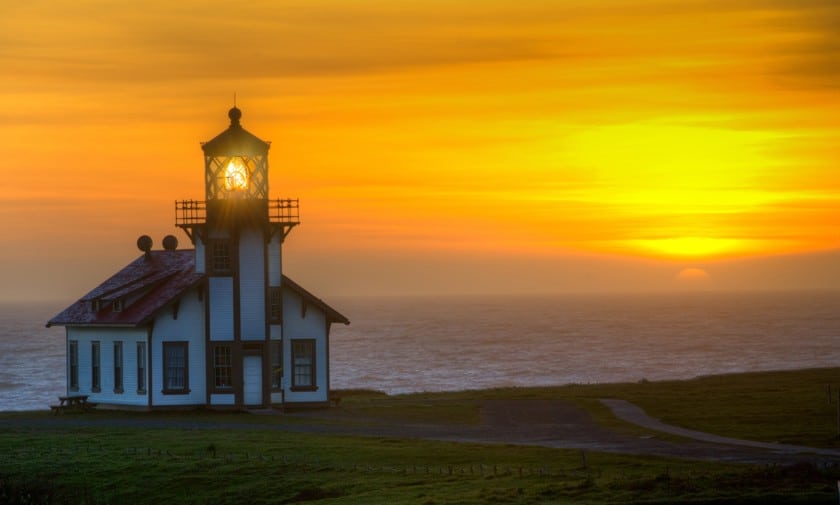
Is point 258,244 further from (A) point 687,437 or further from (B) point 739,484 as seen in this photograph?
(B) point 739,484

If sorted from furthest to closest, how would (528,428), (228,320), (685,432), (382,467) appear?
(228,320) → (528,428) → (685,432) → (382,467)

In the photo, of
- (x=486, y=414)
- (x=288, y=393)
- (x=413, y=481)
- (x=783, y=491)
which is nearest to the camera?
(x=783, y=491)

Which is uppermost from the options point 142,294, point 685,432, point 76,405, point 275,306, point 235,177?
point 235,177

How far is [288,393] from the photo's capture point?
57.8m

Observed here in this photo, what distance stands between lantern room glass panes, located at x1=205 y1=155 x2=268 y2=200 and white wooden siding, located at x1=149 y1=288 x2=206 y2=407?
4468 millimetres

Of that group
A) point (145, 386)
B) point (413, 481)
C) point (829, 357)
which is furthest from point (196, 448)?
point (829, 357)

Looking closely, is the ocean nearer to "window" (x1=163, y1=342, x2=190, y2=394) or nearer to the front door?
"window" (x1=163, y1=342, x2=190, y2=394)

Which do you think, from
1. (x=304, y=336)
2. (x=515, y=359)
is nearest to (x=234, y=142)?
(x=304, y=336)

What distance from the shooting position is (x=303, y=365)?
5838cm

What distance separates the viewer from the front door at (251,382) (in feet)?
186

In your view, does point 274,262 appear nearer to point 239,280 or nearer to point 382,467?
point 239,280

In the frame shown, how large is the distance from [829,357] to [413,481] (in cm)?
10699

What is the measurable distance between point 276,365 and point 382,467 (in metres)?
19.9

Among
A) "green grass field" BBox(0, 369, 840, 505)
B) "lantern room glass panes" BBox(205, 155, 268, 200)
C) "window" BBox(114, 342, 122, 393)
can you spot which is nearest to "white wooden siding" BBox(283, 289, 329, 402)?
"green grass field" BBox(0, 369, 840, 505)
